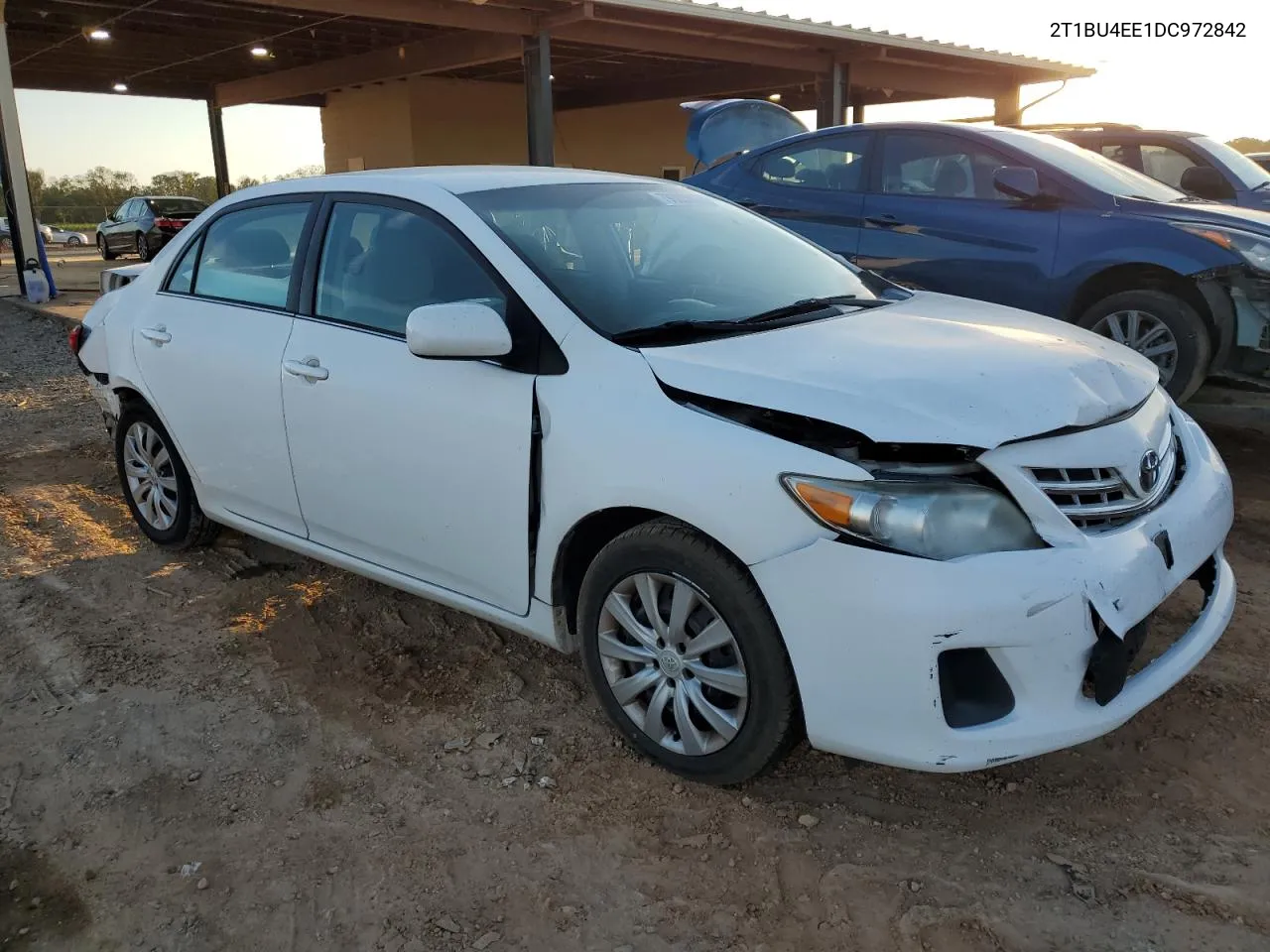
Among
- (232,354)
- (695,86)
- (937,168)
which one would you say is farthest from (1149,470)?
(695,86)

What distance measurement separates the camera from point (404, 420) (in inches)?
129

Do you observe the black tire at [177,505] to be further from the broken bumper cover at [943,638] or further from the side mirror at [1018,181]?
the side mirror at [1018,181]

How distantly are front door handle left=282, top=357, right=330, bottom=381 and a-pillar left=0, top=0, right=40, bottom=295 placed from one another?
42.9 ft

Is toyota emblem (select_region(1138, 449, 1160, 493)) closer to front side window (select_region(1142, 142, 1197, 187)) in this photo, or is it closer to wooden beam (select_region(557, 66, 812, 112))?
front side window (select_region(1142, 142, 1197, 187))

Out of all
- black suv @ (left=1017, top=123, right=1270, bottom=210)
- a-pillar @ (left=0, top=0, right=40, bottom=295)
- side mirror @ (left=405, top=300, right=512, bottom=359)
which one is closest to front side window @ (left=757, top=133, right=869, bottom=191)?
black suv @ (left=1017, top=123, right=1270, bottom=210)

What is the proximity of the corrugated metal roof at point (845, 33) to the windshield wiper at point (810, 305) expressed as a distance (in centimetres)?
1161

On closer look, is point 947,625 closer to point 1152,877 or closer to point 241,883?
point 1152,877

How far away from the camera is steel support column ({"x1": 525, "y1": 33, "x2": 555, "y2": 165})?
14898 mm

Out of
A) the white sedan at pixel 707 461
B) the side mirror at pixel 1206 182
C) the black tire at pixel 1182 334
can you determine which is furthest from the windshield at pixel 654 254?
the side mirror at pixel 1206 182

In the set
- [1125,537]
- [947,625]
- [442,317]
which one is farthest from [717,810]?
[442,317]

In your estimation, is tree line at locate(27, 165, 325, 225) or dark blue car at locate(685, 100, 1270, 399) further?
tree line at locate(27, 165, 325, 225)

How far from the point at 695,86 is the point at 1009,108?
22.5 feet

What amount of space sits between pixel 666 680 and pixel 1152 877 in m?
1.26

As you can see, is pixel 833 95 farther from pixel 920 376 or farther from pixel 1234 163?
pixel 920 376
